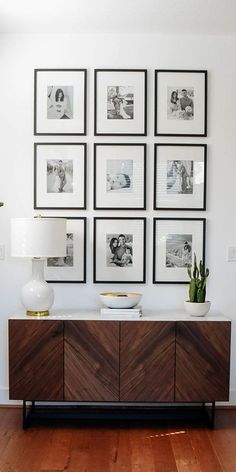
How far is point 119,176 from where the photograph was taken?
10.9 ft

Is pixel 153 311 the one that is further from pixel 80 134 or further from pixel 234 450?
pixel 80 134

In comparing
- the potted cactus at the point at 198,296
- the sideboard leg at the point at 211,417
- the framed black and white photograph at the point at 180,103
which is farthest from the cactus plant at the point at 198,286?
the framed black and white photograph at the point at 180,103

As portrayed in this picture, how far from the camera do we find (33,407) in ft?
10.4

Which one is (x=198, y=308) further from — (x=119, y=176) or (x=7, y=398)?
(x=7, y=398)

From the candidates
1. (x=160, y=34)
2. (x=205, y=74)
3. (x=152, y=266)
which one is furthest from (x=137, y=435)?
(x=160, y=34)

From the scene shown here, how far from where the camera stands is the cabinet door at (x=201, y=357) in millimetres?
2918

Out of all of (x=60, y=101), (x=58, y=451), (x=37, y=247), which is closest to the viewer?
(x=58, y=451)

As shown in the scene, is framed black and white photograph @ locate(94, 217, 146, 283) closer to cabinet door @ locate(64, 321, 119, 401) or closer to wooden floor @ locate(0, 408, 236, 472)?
cabinet door @ locate(64, 321, 119, 401)

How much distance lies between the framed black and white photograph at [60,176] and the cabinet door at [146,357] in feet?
3.13

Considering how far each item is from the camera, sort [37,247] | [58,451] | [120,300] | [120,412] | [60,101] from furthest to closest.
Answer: [60,101] < [120,412] < [120,300] < [37,247] < [58,451]

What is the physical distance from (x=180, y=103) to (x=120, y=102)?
413 mm

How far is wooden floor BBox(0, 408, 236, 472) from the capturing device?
99.3 inches

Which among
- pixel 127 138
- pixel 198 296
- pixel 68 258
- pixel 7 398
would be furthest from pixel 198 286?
pixel 7 398

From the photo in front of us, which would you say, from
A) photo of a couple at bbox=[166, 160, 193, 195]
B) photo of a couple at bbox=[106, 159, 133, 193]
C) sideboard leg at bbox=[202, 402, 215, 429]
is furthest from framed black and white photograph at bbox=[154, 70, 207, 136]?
sideboard leg at bbox=[202, 402, 215, 429]
